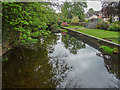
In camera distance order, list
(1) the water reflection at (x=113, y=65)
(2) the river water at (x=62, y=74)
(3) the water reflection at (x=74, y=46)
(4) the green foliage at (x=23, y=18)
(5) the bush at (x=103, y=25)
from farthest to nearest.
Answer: (5) the bush at (x=103, y=25) → (3) the water reflection at (x=74, y=46) → (1) the water reflection at (x=113, y=65) → (2) the river water at (x=62, y=74) → (4) the green foliage at (x=23, y=18)

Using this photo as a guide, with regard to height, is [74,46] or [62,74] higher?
[74,46]

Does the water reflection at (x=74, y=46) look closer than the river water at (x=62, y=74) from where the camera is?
No

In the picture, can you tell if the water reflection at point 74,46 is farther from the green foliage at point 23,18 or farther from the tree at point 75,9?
the tree at point 75,9

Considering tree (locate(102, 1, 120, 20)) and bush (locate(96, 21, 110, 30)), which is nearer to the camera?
tree (locate(102, 1, 120, 20))

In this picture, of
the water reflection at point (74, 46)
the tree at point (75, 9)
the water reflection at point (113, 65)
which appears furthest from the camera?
the tree at point (75, 9)

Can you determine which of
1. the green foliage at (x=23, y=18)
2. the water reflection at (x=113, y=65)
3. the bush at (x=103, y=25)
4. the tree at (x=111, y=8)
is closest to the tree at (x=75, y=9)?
the bush at (x=103, y=25)

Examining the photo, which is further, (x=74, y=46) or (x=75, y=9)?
(x=75, y=9)

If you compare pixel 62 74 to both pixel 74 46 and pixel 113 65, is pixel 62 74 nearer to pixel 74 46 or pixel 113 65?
pixel 113 65

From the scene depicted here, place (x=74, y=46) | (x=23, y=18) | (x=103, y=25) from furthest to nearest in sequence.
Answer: (x=103, y=25) < (x=74, y=46) < (x=23, y=18)

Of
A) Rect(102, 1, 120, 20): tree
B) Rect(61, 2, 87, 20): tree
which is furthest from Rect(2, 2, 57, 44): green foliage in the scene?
Rect(61, 2, 87, 20): tree

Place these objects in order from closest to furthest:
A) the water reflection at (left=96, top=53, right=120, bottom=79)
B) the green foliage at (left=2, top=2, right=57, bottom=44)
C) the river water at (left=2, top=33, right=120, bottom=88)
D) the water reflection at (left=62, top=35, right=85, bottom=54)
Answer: the green foliage at (left=2, top=2, right=57, bottom=44) → the river water at (left=2, top=33, right=120, bottom=88) → the water reflection at (left=96, top=53, right=120, bottom=79) → the water reflection at (left=62, top=35, right=85, bottom=54)

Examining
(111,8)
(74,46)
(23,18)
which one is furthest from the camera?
(74,46)

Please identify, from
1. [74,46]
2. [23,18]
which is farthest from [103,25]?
[23,18]

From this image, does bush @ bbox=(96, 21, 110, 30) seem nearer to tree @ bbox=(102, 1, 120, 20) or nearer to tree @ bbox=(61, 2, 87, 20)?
tree @ bbox=(102, 1, 120, 20)
